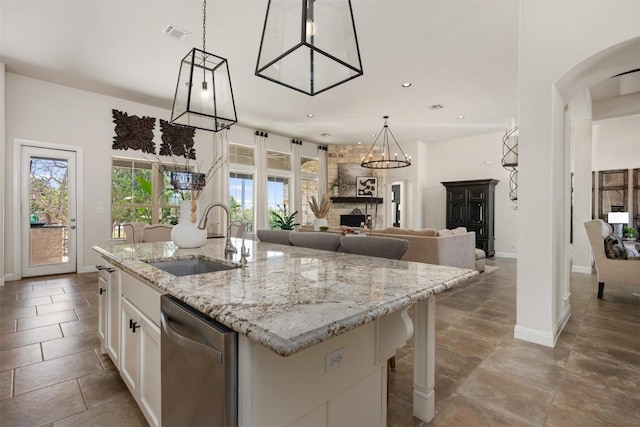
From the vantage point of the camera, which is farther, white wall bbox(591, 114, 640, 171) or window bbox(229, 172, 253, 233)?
window bbox(229, 172, 253, 233)

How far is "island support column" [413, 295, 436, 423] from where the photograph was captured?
1.55 metres

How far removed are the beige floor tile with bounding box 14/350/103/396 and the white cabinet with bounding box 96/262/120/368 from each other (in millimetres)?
128

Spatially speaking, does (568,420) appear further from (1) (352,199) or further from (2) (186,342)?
(1) (352,199)

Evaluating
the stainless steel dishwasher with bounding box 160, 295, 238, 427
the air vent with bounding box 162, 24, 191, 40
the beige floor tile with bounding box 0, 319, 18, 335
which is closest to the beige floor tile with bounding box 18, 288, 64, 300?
the beige floor tile with bounding box 0, 319, 18, 335

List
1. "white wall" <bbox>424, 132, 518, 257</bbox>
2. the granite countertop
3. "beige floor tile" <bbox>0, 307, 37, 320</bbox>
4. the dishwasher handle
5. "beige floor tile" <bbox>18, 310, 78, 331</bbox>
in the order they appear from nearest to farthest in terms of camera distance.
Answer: the granite countertop < the dishwasher handle < "beige floor tile" <bbox>18, 310, 78, 331</bbox> < "beige floor tile" <bbox>0, 307, 37, 320</bbox> < "white wall" <bbox>424, 132, 518, 257</bbox>

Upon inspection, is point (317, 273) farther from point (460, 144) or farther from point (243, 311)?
point (460, 144)

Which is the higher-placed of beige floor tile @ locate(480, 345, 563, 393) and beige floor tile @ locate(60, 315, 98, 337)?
beige floor tile @ locate(60, 315, 98, 337)

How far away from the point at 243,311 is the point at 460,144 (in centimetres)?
888

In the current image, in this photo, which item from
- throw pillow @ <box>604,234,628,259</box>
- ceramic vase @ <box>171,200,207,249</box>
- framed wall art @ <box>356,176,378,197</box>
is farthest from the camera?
framed wall art @ <box>356,176,378,197</box>

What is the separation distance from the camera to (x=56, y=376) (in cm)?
205

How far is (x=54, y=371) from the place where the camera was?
2111mm

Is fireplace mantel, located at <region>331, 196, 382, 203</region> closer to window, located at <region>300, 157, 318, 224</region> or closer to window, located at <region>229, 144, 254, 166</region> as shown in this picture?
window, located at <region>300, 157, 318, 224</region>

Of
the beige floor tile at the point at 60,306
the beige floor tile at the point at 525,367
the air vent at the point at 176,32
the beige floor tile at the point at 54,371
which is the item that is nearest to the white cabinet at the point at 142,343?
the beige floor tile at the point at 54,371

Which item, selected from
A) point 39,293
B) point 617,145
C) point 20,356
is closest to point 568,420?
point 20,356
